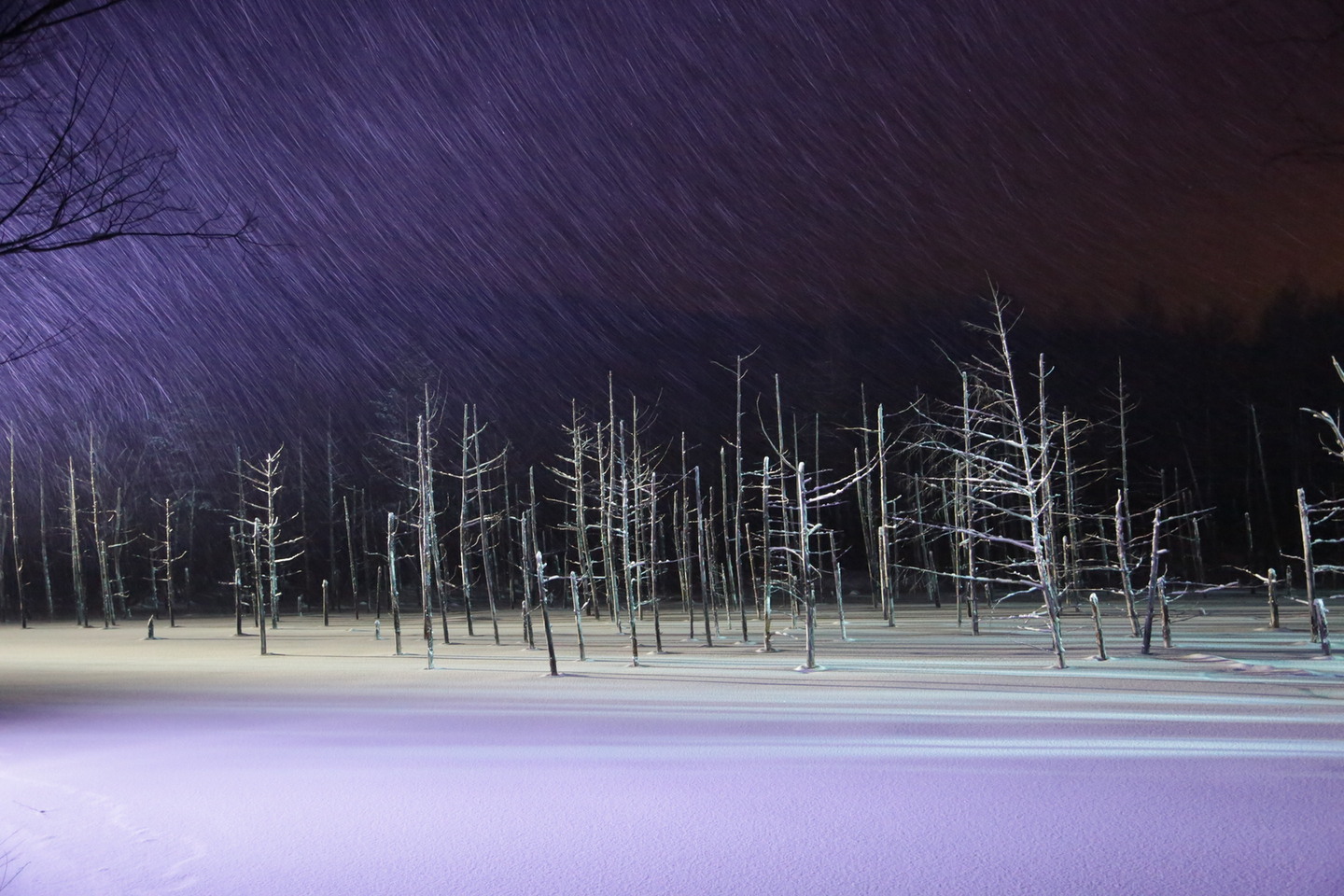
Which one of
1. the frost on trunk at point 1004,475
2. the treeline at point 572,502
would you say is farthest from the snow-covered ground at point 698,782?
the treeline at point 572,502

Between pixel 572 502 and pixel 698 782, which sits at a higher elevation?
pixel 572 502

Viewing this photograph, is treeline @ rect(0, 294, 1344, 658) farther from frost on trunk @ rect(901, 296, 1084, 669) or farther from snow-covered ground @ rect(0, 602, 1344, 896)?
snow-covered ground @ rect(0, 602, 1344, 896)

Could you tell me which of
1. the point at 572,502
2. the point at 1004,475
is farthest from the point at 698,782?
the point at 572,502

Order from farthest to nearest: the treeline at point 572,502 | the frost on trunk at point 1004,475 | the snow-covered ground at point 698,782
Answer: the treeline at point 572,502
the frost on trunk at point 1004,475
the snow-covered ground at point 698,782

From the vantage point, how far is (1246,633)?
23297 millimetres

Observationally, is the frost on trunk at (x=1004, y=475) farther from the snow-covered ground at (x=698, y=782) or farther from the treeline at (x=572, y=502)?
the snow-covered ground at (x=698, y=782)

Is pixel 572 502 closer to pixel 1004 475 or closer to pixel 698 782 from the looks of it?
pixel 1004 475

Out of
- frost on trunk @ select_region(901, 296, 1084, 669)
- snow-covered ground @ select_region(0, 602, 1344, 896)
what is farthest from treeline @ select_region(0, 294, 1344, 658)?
snow-covered ground @ select_region(0, 602, 1344, 896)

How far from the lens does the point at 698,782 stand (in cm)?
920

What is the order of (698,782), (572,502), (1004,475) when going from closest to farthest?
1. (698,782)
2. (1004,475)
3. (572,502)

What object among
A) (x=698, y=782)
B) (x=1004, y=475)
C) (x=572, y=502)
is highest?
(x=572, y=502)

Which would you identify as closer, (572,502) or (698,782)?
(698,782)

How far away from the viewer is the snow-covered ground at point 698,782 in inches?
260

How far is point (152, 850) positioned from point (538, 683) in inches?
409
